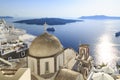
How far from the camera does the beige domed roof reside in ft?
45.7

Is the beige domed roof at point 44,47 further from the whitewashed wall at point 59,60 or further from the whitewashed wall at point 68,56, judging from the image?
the whitewashed wall at point 68,56

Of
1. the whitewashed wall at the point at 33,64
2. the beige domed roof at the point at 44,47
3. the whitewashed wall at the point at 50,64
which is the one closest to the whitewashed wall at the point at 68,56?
the beige domed roof at the point at 44,47

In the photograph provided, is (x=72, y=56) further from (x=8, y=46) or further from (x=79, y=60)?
(x=8, y=46)

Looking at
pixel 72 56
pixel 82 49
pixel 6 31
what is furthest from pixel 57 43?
pixel 6 31

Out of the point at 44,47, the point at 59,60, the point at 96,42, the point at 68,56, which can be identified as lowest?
the point at 96,42

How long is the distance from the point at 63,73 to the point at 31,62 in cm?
215

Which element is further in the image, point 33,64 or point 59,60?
point 59,60

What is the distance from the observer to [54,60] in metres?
13.9

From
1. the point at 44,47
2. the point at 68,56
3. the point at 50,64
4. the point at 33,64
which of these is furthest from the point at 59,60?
the point at 68,56

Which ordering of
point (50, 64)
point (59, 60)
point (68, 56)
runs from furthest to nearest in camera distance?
point (68, 56)
point (59, 60)
point (50, 64)

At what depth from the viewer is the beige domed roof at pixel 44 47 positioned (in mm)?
13944

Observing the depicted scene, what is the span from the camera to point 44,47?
14.1m

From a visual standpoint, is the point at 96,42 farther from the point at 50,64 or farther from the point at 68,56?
the point at 50,64

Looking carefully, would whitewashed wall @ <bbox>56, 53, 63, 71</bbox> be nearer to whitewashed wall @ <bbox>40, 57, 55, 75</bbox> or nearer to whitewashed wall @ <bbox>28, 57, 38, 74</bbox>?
whitewashed wall @ <bbox>40, 57, 55, 75</bbox>
